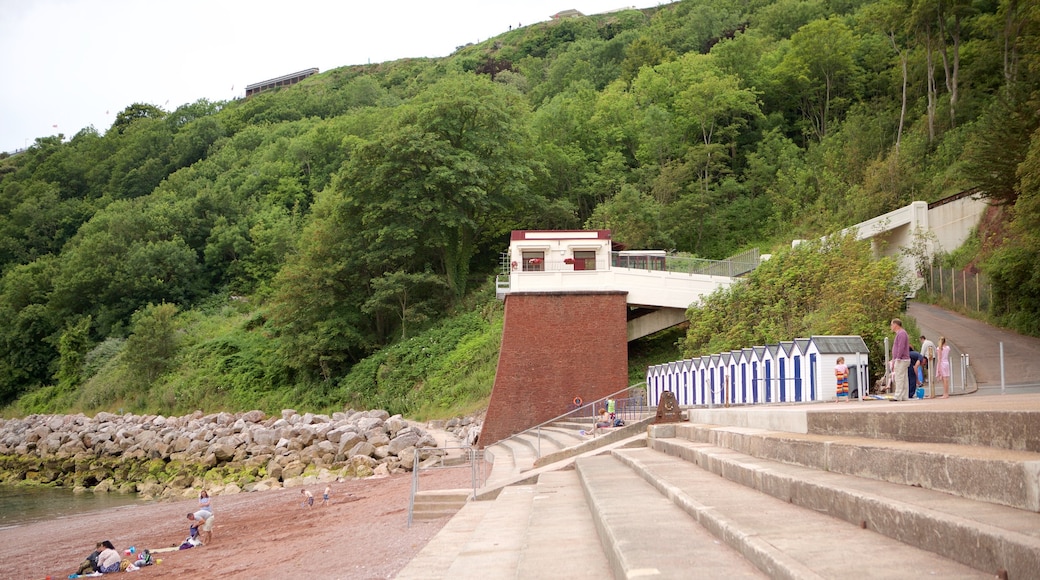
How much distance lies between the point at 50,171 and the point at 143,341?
5734 centimetres

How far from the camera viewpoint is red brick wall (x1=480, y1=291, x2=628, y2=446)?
102 ft

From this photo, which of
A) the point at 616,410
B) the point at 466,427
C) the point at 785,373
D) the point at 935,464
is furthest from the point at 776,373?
the point at 466,427

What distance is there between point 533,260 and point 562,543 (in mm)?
26793

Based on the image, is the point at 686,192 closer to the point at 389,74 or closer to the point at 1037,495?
the point at 1037,495

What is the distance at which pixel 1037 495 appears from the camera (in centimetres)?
393

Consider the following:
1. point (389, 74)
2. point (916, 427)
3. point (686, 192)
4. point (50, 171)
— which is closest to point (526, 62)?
point (389, 74)

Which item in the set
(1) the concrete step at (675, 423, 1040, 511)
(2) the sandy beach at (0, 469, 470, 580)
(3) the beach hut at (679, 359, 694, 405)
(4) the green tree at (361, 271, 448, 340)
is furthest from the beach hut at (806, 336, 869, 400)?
(4) the green tree at (361, 271, 448, 340)

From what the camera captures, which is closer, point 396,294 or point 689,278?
point 689,278

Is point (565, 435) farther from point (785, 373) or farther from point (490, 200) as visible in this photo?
point (490, 200)

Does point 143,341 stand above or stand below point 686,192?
below

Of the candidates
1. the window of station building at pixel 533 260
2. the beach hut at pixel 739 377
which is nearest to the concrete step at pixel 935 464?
the beach hut at pixel 739 377

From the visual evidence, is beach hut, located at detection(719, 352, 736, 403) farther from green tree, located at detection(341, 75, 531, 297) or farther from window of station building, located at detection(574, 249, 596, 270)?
green tree, located at detection(341, 75, 531, 297)

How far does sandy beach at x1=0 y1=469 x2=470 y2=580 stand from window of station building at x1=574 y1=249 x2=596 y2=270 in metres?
11.2

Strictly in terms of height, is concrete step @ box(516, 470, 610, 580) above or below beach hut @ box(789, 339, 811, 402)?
below
